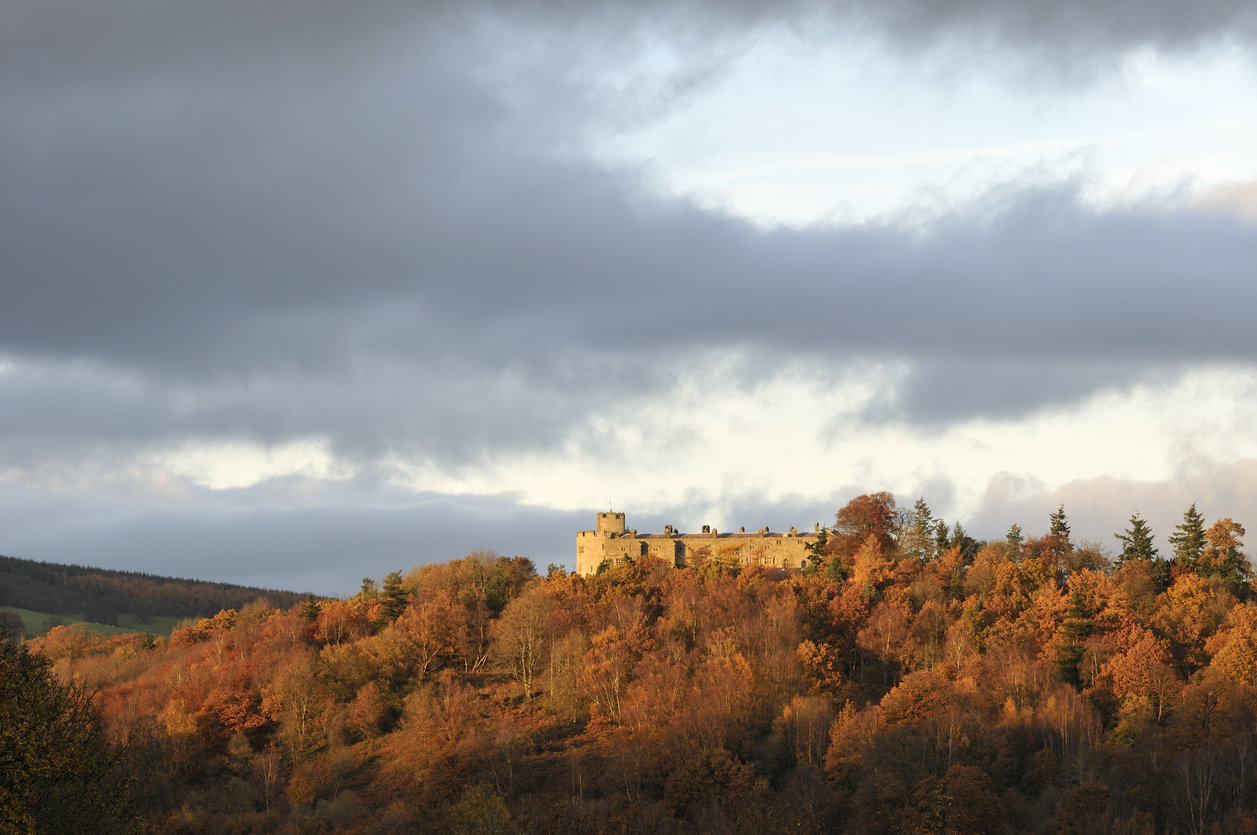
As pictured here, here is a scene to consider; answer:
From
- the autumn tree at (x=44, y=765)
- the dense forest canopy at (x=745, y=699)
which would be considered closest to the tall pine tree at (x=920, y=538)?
the dense forest canopy at (x=745, y=699)

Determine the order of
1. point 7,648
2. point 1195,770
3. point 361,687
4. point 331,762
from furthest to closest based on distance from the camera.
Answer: point 361,687, point 331,762, point 1195,770, point 7,648

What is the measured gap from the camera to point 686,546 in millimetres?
118062

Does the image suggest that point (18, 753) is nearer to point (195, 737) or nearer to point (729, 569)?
point (195, 737)

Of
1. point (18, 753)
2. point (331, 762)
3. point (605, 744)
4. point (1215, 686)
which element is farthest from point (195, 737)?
point (1215, 686)

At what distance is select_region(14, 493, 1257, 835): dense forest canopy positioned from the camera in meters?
66.8

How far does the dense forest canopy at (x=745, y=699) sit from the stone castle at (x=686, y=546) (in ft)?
11.3

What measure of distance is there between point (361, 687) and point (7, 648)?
65919mm

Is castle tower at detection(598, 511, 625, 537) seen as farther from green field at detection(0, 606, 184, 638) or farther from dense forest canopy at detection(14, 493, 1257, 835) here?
green field at detection(0, 606, 184, 638)

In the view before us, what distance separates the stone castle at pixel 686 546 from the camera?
115 meters

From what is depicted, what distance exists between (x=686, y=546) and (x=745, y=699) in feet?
129

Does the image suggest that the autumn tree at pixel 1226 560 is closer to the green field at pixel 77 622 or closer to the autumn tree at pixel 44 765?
the autumn tree at pixel 44 765

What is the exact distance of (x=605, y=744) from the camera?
3169 inches

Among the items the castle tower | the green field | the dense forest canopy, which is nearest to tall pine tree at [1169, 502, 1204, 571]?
the dense forest canopy

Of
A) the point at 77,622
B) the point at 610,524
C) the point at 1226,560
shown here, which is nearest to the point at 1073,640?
the point at 1226,560
